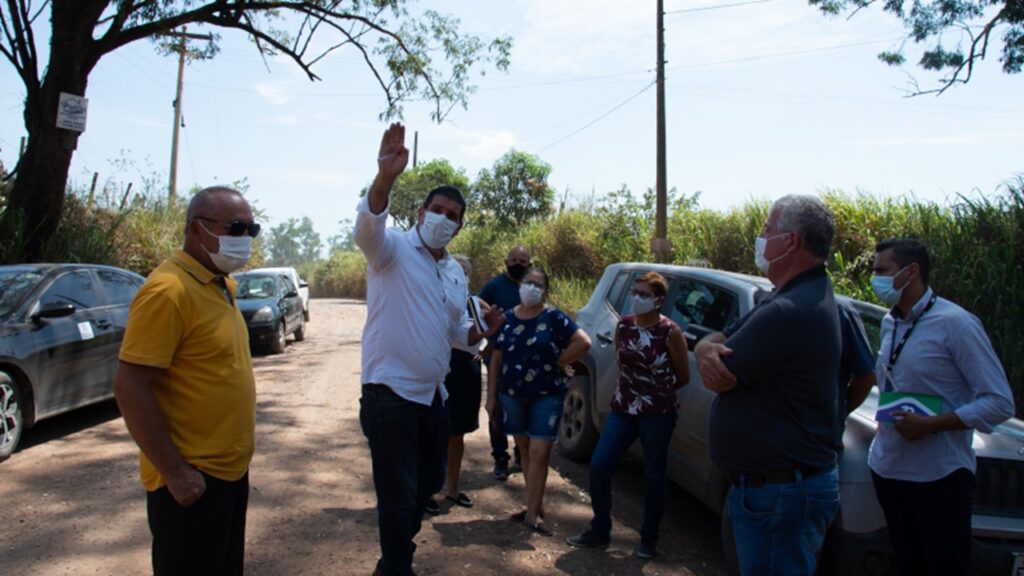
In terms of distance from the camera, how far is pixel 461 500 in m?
5.47

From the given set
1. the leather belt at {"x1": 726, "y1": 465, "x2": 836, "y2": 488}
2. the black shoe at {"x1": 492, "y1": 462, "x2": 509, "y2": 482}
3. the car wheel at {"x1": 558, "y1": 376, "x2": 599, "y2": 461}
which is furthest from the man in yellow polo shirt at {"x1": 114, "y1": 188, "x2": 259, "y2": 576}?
the car wheel at {"x1": 558, "y1": 376, "x2": 599, "y2": 461}

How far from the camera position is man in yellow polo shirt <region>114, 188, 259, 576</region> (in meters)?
2.40

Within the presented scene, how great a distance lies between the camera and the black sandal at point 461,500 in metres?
5.43

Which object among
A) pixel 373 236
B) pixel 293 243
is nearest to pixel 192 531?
pixel 373 236

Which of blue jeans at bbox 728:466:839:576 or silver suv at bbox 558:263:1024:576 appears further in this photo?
silver suv at bbox 558:263:1024:576

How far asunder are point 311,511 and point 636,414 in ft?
7.56

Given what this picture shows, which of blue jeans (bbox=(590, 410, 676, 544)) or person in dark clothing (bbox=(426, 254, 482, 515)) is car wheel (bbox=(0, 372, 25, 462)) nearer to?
person in dark clothing (bbox=(426, 254, 482, 515))

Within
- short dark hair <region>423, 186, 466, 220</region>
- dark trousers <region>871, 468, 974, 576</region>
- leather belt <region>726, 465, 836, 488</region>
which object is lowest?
dark trousers <region>871, 468, 974, 576</region>

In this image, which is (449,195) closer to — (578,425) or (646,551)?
(646,551)

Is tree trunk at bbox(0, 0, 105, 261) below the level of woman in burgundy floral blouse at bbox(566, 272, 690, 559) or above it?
above

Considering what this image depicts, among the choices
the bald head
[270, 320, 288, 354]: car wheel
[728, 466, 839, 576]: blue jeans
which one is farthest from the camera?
[270, 320, 288, 354]: car wheel

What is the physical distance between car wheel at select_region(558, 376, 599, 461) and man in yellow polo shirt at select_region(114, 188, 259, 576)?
13.1ft

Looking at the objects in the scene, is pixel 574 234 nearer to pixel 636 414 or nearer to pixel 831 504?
pixel 636 414

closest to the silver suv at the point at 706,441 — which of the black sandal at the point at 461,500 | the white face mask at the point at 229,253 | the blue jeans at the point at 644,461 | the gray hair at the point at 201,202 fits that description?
the blue jeans at the point at 644,461
